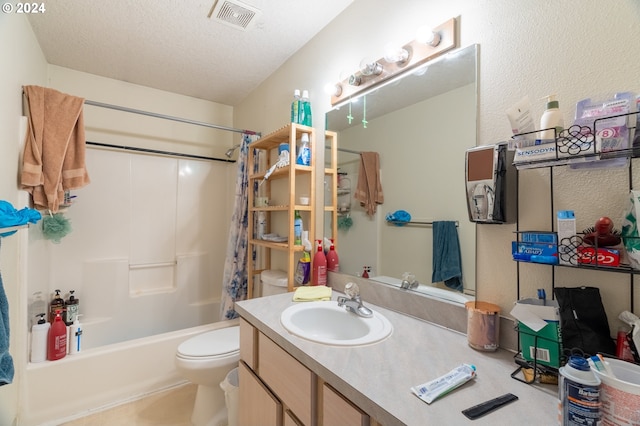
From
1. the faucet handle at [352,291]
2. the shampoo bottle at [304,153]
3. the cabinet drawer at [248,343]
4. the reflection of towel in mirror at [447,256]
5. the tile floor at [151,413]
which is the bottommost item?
the tile floor at [151,413]

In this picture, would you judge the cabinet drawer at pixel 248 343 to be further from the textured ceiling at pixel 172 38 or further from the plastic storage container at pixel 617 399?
the textured ceiling at pixel 172 38

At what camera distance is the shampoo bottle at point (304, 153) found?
174 centimetres

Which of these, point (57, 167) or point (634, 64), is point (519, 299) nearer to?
point (634, 64)

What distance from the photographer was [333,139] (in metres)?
1.69

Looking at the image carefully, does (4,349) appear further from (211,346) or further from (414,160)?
(414,160)

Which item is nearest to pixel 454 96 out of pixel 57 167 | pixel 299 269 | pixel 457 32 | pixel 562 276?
pixel 457 32

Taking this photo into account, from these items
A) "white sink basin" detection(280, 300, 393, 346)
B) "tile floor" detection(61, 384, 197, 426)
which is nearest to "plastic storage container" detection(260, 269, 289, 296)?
"white sink basin" detection(280, 300, 393, 346)

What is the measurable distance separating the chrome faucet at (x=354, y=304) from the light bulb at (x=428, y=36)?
1065 millimetres

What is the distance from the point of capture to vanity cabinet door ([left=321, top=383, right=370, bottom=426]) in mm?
691

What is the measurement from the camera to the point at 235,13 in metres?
1.59

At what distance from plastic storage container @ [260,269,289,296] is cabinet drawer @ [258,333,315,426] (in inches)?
24.9

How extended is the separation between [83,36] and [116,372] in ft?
7.13

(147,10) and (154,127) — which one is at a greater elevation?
(147,10)

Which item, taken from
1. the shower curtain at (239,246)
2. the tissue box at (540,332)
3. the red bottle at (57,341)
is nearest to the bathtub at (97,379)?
the red bottle at (57,341)
